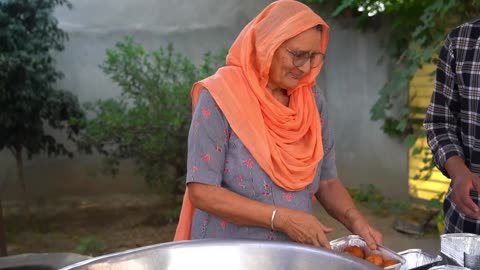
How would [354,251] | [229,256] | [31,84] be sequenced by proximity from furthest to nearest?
1. [31,84]
2. [354,251]
3. [229,256]

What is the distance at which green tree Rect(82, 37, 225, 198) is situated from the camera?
448 cm

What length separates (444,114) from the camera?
2.04 metres

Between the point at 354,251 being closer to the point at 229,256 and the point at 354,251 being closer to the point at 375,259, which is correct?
the point at 375,259

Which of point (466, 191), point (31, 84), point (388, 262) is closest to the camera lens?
point (388, 262)

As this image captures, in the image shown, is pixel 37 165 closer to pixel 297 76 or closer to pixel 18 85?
pixel 18 85

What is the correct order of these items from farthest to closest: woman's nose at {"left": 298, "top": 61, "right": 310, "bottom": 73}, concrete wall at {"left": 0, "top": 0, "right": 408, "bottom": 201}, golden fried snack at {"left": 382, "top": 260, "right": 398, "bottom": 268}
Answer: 1. concrete wall at {"left": 0, "top": 0, "right": 408, "bottom": 201}
2. woman's nose at {"left": 298, "top": 61, "right": 310, "bottom": 73}
3. golden fried snack at {"left": 382, "top": 260, "right": 398, "bottom": 268}

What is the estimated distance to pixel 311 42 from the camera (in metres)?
1.62

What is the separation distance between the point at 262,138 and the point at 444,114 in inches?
30.3

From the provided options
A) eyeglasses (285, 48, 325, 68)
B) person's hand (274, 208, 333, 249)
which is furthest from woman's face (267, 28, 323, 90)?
person's hand (274, 208, 333, 249)

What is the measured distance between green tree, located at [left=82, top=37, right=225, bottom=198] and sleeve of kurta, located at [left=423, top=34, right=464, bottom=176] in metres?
2.58

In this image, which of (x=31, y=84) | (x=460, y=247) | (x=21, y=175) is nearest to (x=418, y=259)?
(x=460, y=247)

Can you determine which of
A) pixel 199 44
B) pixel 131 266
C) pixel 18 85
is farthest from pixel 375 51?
pixel 131 266

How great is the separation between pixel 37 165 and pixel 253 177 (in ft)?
11.2

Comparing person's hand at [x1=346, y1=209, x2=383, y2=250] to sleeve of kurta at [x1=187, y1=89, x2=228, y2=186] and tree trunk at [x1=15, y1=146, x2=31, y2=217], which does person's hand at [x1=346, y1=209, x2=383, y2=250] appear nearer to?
sleeve of kurta at [x1=187, y1=89, x2=228, y2=186]
